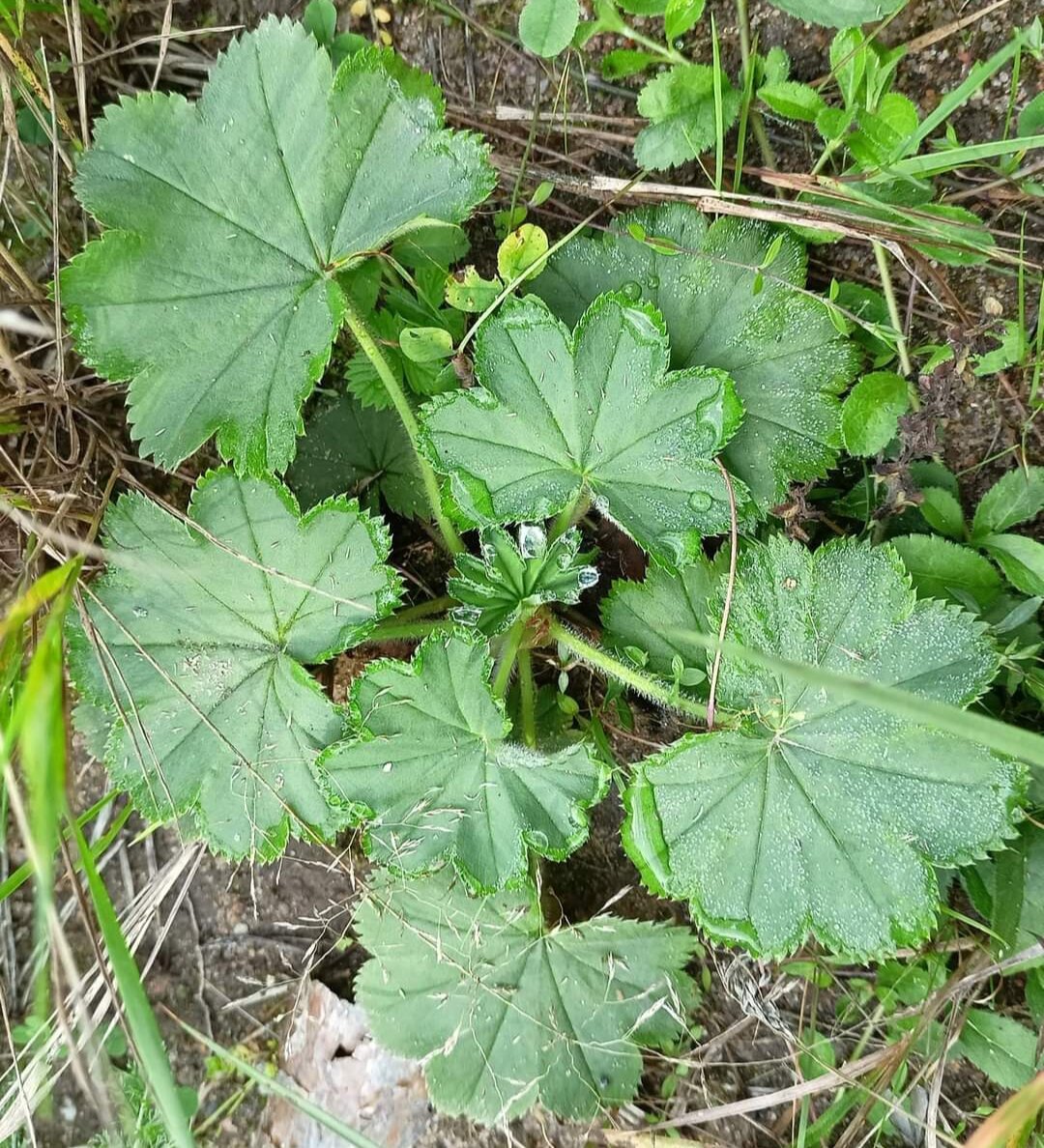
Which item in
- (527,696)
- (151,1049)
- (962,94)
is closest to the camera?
(151,1049)

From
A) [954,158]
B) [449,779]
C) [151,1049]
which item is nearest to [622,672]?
[449,779]

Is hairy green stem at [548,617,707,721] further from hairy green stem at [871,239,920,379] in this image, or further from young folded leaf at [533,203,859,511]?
hairy green stem at [871,239,920,379]

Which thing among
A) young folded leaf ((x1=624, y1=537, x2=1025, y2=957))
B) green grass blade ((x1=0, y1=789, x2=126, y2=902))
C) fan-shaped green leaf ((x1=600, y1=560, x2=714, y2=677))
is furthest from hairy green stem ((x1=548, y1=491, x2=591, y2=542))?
green grass blade ((x1=0, y1=789, x2=126, y2=902))

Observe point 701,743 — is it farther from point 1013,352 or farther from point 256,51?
point 256,51

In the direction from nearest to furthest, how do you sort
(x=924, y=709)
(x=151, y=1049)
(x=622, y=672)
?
(x=924, y=709)
(x=151, y=1049)
(x=622, y=672)

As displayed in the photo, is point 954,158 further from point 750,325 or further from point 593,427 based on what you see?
point 593,427

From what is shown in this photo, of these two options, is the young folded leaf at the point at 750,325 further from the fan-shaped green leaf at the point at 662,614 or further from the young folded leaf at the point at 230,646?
the young folded leaf at the point at 230,646
